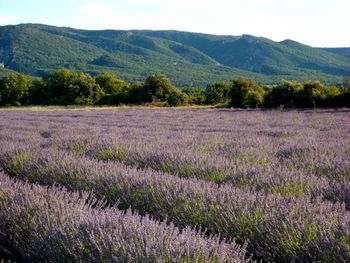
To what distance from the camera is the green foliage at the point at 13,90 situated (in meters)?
60.2

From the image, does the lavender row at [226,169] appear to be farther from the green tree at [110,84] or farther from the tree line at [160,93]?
the green tree at [110,84]

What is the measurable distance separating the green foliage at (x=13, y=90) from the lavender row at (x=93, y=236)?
59816 mm

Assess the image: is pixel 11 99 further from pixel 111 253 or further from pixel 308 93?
pixel 111 253

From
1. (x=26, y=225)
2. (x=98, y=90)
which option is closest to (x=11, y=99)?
(x=98, y=90)

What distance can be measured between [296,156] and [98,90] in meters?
50.8

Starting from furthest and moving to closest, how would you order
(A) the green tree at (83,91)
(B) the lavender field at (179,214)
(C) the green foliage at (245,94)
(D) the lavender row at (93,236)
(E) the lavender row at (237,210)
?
1. (A) the green tree at (83,91)
2. (C) the green foliage at (245,94)
3. (E) the lavender row at (237,210)
4. (B) the lavender field at (179,214)
5. (D) the lavender row at (93,236)

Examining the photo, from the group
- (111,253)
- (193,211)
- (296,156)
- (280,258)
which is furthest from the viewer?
(296,156)

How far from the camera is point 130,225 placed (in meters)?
2.29

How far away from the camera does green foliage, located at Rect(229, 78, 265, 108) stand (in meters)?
34.5

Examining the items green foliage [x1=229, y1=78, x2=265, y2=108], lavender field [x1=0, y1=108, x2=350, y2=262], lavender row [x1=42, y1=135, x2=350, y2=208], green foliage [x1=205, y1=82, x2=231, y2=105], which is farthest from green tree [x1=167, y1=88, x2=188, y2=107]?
lavender field [x1=0, y1=108, x2=350, y2=262]

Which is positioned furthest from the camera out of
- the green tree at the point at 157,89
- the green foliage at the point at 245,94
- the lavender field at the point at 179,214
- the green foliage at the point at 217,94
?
the green foliage at the point at 217,94

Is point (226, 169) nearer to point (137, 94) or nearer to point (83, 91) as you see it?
point (137, 94)

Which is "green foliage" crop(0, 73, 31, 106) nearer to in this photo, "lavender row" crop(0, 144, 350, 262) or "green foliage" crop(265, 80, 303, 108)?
"green foliage" crop(265, 80, 303, 108)

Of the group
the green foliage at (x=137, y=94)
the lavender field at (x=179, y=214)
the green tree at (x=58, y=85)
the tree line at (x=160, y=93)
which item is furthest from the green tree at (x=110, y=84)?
the lavender field at (x=179, y=214)
